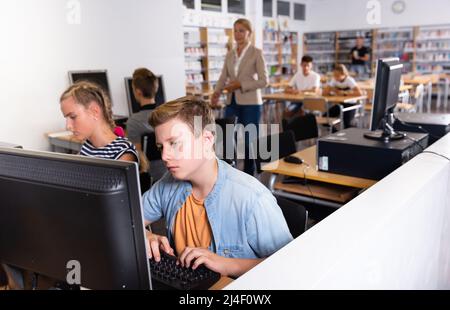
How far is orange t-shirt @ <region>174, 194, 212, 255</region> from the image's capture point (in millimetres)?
1380

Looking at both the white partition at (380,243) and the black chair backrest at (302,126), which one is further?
the black chair backrest at (302,126)

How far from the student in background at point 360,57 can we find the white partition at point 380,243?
34.1 ft

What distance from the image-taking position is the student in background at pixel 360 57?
11609 millimetres

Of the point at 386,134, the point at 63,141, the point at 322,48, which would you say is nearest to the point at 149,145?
the point at 63,141

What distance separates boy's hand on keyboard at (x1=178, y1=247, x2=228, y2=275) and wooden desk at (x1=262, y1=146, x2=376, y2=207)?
54.9 inches

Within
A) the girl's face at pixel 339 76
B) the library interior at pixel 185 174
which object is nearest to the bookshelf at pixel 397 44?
the girl's face at pixel 339 76

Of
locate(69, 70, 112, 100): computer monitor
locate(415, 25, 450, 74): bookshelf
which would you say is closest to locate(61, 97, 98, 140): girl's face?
locate(69, 70, 112, 100): computer monitor

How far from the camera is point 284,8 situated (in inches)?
472

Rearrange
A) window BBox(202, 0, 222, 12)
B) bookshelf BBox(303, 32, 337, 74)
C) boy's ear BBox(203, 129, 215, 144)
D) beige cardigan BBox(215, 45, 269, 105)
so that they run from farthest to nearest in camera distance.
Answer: bookshelf BBox(303, 32, 337, 74) → window BBox(202, 0, 222, 12) → beige cardigan BBox(215, 45, 269, 105) → boy's ear BBox(203, 129, 215, 144)

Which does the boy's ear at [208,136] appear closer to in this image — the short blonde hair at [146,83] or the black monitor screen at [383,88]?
the black monitor screen at [383,88]

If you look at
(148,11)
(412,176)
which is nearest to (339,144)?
(412,176)

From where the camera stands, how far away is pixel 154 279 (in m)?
1.11

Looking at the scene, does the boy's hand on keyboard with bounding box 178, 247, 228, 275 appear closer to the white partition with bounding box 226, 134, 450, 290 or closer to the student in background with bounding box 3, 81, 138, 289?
the white partition with bounding box 226, 134, 450, 290

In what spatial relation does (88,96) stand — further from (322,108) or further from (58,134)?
(322,108)
